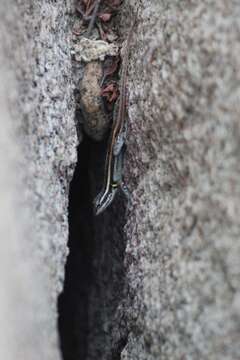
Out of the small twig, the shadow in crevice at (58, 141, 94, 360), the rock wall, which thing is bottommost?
the shadow in crevice at (58, 141, 94, 360)

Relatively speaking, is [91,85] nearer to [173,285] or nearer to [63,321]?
[173,285]

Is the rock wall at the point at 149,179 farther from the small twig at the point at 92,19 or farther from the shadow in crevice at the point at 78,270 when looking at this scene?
the shadow in crevice at the point at 78,270

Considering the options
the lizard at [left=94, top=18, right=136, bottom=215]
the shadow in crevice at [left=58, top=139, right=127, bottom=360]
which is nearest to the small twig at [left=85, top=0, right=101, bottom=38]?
the lizard at [left=94, top=18, right=136, bottom=215]

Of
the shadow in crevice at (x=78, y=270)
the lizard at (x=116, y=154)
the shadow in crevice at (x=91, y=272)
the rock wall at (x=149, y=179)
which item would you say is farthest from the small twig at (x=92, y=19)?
the shadow in crevice at (x=78, y=270)

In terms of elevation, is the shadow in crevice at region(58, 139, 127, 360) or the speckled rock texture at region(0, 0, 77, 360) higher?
the speckled rock texture at region(0, 0, 77, 360)

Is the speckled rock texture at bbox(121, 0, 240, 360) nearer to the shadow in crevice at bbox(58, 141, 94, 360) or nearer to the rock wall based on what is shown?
the rock wall
